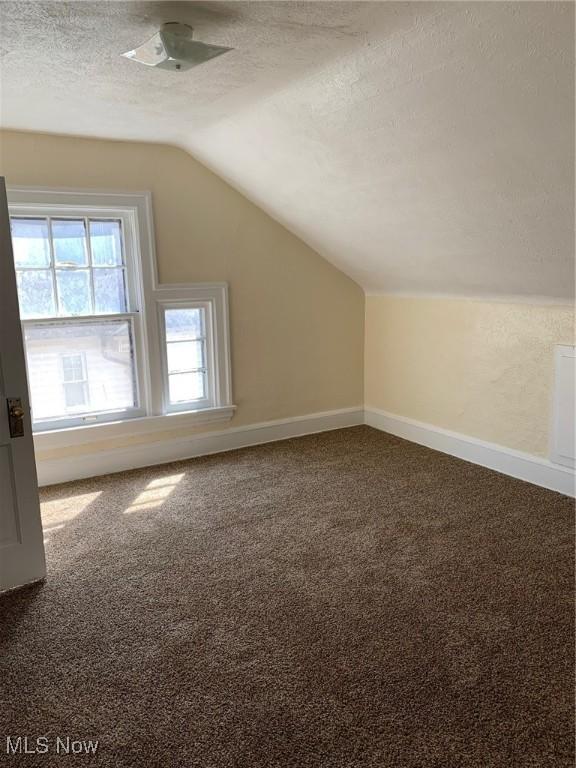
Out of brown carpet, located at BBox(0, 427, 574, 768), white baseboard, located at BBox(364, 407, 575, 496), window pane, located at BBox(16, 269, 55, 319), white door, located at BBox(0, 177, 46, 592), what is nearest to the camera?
brown carpet, located at BBox(0, 427, 574, 768)

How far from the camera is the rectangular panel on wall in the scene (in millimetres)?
3477

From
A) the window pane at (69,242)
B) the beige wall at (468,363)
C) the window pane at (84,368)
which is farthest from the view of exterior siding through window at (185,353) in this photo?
the beige wall at (468,363)

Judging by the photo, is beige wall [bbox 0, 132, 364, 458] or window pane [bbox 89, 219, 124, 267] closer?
beige wall [bbox 0, 132, 364, 458]

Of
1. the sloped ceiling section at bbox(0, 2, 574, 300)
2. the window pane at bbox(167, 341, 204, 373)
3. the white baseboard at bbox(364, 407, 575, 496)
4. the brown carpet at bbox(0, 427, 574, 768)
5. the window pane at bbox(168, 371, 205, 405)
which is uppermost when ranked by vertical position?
the sloped ceiling section at bbox(0, 2, 574, 300)

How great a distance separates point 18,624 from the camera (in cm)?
242

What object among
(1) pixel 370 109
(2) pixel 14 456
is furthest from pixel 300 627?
(1) pixel 370 109

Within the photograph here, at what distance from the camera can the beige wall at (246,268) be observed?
12.3 ft

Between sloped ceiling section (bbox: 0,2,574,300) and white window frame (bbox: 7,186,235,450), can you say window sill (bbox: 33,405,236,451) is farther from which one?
sloped ceiling section (bbox: 0,2,574,300)

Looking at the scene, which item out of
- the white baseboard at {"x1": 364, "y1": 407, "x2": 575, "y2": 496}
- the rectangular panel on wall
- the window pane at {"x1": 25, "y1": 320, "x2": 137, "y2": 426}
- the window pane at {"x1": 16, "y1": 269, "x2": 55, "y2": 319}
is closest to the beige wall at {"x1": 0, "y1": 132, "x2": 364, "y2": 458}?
the window pane at {"x1": 25, "y1": 320, "x2": 137, "y2": 426}

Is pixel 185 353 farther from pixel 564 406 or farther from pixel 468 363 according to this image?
pixel 564 406

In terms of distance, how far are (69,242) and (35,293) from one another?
0.41 m

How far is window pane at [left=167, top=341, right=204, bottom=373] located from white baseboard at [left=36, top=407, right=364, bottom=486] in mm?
544

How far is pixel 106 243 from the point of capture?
398 cm

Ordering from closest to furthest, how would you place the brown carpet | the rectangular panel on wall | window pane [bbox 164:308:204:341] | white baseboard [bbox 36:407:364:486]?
the brown carpet, the rectangular panel on wall, white baseboard [bbox 36:407:364:486], window pane [bbox 164:308:204:341]
